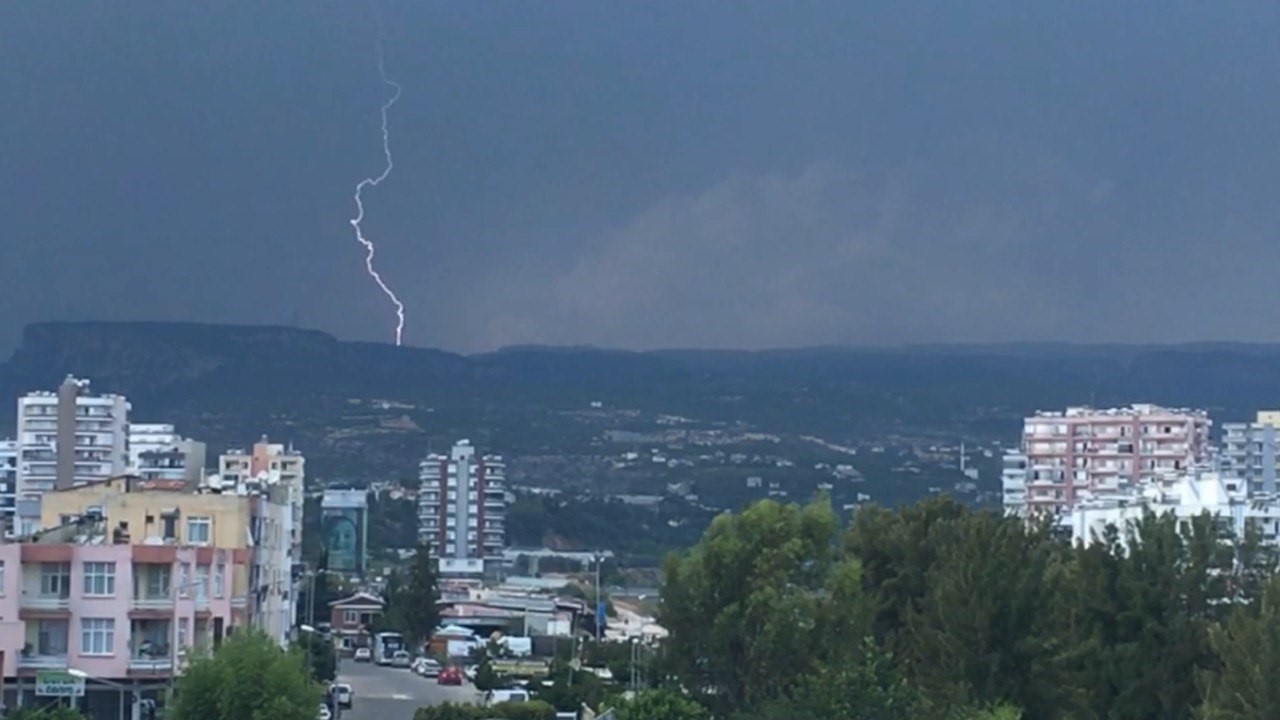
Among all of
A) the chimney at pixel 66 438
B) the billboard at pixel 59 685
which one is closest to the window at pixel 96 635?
the billboard at pixel 59 685

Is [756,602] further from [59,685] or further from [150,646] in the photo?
[59,685]

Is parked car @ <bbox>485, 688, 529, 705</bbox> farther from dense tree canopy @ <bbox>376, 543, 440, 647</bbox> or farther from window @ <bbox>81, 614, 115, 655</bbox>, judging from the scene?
dense tree canopy @ <bbox>376, 543, 440, 647</bbox>

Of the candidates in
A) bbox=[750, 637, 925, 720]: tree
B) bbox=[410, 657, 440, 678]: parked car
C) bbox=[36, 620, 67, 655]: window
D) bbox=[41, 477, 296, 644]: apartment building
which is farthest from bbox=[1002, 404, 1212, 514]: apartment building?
bbox=[750, 637, 925, 720]: tree

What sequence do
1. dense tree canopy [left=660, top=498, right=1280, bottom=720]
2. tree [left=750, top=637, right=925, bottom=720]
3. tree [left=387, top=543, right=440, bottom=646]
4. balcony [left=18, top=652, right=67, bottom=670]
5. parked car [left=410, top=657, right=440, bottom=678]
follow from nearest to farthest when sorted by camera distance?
tree [left=750, top=637, right=925, bottom=720], dense tree canopy [left=660, top=498, right=1280, bottom=720], balcony [left=18, top=652, right=67, bottom=670], parked car [left=410, top=657, right=440, bottom=678], tree [left=387, top=543, right=440, bottom=646]

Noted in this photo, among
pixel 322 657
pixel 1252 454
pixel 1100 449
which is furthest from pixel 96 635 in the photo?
pixel 1252 454

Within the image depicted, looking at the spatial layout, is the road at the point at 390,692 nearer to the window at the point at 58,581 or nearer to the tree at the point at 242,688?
the window at the point at 58,581

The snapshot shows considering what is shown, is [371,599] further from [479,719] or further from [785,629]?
[785,629]
